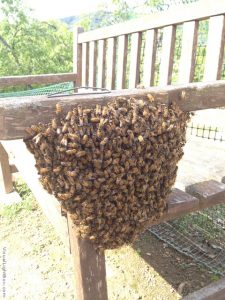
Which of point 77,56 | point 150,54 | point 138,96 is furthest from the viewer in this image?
point 77,56

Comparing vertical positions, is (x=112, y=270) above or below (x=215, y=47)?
below

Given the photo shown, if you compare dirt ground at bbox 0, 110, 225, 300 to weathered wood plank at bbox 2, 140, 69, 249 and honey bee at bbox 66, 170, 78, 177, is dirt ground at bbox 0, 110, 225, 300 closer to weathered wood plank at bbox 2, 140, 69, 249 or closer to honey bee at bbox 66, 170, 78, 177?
weathered wood plank at bbox 2, 140, 69, 249

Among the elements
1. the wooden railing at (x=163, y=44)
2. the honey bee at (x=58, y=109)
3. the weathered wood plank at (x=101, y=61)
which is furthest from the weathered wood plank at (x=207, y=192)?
the weathered wood plank at (x=101, y=61)

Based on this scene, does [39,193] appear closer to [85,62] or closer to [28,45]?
[85,62]

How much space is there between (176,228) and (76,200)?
2.34 meters

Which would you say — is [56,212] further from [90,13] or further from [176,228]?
[90,13]

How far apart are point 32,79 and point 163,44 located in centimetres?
197

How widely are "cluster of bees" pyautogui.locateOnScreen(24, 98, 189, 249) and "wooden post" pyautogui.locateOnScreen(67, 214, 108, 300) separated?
0.16 feet

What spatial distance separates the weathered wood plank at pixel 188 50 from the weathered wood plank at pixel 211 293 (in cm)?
116

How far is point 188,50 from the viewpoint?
1908mm

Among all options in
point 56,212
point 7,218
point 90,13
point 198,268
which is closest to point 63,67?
point 90,13

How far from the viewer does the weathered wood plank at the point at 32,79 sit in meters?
3.52

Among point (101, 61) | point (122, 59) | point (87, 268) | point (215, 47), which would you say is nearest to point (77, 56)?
point (101, 61)

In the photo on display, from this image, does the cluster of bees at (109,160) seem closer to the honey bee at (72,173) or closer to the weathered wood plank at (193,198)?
the honey bee at (72,173)
